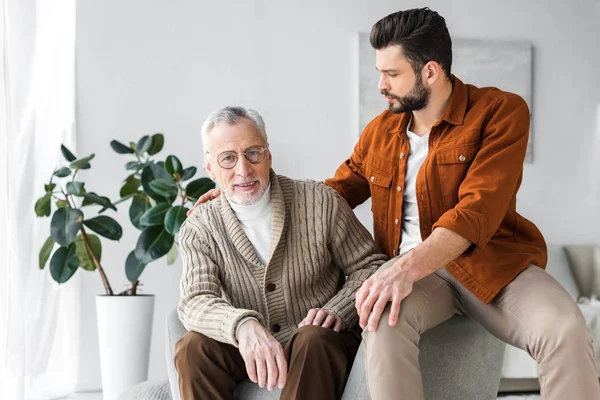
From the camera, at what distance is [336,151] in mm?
4137

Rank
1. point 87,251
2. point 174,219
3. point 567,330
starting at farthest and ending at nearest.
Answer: point 87,251 → point 174,219 → point 567,330

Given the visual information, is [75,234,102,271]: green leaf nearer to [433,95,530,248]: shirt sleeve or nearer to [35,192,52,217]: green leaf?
[35,192,52,217]: green leaf

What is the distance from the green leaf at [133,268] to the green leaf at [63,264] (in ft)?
0.75

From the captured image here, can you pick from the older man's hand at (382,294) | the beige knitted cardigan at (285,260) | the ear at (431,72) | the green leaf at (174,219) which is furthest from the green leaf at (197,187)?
the older man's hand at (382,294)

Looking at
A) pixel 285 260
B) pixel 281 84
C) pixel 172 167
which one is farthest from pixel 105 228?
pixel 285 260

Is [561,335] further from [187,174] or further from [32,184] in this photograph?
[32,184]

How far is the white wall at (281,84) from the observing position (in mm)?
3953

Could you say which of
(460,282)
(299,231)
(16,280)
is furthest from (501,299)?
(16,280)

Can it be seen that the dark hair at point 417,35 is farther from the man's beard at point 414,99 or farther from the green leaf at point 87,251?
the green leaf at point 87,251

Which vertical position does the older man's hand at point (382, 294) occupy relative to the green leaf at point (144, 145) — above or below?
below

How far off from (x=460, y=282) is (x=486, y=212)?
0.62 ft

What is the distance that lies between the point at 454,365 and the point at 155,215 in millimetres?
1772

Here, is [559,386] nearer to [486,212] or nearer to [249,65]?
[486,212]

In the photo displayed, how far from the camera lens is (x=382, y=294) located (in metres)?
1.61
